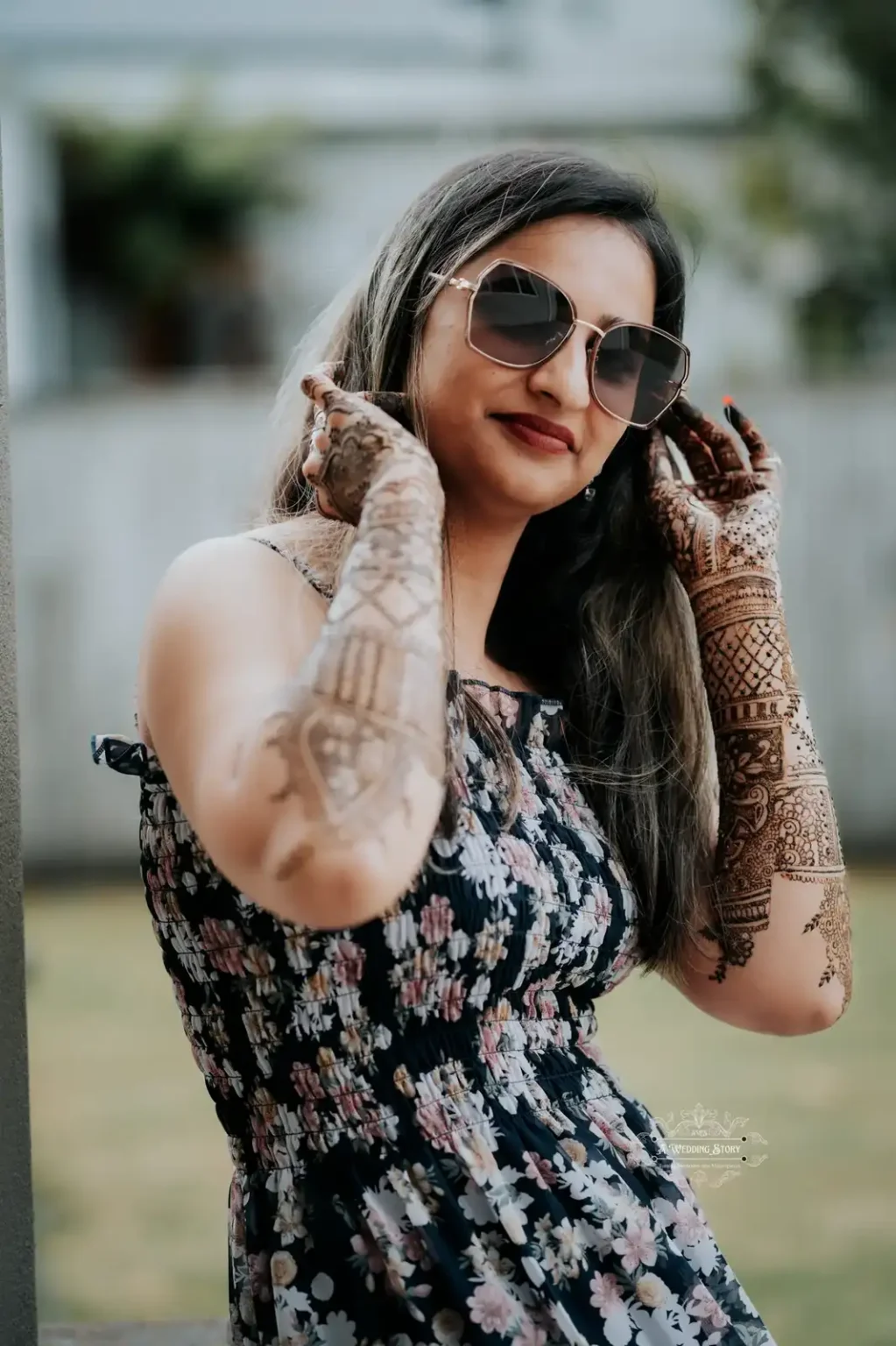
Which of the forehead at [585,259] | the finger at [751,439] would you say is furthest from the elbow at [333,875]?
the finger at [751,439]

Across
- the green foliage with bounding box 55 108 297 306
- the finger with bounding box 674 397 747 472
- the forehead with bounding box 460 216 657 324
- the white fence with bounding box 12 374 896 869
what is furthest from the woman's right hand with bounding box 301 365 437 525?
the green foliage with bounding box 55 108 297 306

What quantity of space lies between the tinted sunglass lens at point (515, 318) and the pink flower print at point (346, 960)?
66cm

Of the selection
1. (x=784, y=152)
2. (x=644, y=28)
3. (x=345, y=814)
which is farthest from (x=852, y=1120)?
(x=644, y=28)

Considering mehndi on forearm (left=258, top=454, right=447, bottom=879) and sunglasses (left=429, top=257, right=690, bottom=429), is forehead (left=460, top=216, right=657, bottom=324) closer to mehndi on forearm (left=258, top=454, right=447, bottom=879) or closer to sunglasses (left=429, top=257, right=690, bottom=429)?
sunglasses (left=429, top=257, right=690, bottom=429)

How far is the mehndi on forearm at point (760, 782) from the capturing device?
82.4 inches

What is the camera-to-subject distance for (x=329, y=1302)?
1.62 m

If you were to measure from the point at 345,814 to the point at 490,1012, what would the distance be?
0.39 m

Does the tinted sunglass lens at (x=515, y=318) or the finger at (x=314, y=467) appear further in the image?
the tinted sunglass lens at (x=515, y=318)

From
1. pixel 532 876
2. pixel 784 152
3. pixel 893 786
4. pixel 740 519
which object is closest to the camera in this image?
pixel 532 876

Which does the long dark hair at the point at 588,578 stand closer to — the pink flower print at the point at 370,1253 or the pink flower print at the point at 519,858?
the pink flower print at the point at 519,858

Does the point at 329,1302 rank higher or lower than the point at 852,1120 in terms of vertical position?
higher

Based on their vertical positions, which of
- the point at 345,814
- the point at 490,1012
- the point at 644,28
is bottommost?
the point at 490,1012

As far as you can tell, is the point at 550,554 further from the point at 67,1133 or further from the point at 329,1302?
the point at 67,1133

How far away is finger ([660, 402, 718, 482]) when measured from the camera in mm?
2367
